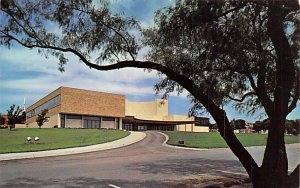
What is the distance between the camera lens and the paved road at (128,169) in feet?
16.2

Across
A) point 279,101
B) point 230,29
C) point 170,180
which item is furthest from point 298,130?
point 170,180

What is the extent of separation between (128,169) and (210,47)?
115 inches

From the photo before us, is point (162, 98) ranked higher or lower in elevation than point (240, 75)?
lower

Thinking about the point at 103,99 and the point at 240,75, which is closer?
the point at 103,99

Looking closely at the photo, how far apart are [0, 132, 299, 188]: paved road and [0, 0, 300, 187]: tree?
113cm

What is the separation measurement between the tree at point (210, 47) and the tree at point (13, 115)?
2.11 ft

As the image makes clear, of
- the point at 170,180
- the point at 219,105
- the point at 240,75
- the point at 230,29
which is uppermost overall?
the point at 230,29

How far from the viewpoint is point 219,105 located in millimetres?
4027

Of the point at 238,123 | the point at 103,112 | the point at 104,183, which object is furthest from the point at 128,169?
the point at 238,123

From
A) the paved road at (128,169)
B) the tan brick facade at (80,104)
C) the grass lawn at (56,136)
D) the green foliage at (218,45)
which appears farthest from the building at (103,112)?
the paved road at (128,169)

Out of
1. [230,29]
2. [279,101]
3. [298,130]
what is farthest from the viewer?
[279,101]

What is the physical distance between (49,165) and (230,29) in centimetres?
448

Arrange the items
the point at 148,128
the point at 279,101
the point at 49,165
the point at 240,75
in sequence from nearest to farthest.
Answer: the point at 279,101 → the point at 240,75 → the point at 148,128 → the point at 49,165

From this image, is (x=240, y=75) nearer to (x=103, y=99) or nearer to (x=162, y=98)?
(x=162, y=98)
